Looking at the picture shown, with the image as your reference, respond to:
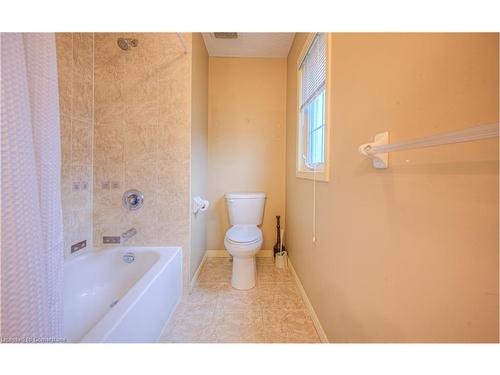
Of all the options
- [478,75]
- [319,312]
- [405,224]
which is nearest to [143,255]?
[319,312]

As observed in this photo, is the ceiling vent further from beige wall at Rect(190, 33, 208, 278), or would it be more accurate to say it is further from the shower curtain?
the shower curtain

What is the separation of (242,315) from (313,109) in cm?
161

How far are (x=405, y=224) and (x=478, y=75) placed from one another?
1.21 feet

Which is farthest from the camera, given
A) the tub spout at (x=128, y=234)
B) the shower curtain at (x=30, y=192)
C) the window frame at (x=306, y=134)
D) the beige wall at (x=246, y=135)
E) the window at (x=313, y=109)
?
Result: the beige wall at (x=246, y=135)

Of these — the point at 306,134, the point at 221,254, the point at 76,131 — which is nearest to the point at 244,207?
the point at 221,254

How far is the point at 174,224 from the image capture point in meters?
1.54

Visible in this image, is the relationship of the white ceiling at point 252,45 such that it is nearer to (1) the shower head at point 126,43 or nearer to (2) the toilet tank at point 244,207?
(1) the shower head at point 126,43

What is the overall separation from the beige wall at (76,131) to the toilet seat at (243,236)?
44.0 inches

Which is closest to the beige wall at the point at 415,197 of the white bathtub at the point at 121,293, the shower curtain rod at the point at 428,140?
the shower curtain rod at the point at 428,140

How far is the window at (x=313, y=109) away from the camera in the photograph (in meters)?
1.19

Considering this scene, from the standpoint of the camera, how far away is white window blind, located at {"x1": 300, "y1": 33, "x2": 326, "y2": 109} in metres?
1.21

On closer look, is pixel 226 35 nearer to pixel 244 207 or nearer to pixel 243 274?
pixel 244 207
